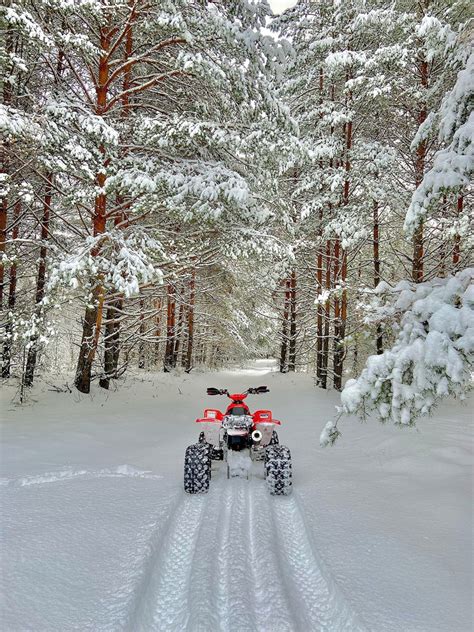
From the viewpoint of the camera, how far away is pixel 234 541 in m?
3.45

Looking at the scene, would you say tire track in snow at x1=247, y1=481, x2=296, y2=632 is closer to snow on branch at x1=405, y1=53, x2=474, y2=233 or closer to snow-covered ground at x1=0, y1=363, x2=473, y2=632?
→ snow-covered ground at x1=0, y1=363, x2=473, y2=632

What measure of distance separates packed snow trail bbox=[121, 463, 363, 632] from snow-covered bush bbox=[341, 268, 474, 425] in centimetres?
142

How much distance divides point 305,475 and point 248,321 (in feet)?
42.9

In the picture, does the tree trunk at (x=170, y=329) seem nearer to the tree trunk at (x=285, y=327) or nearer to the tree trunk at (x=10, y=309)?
the tree trunk at (x=285, y=327)

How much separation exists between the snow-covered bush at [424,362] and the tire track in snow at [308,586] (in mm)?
1346

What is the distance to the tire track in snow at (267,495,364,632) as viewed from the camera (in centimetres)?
248

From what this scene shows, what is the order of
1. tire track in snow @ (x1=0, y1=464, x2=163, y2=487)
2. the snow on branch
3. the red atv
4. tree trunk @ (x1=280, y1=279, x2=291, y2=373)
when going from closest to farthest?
the snow on branch < tire track in snow @ (x1=0, y1=464, x2=163, y2=487) < the red atv < tree trunk @ (x1=280, y1=279, x2=291, y2=373)

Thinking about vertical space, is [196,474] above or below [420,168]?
below

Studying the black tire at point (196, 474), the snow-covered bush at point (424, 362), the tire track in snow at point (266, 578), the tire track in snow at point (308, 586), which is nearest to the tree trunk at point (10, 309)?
the black tire at point (196, 474)

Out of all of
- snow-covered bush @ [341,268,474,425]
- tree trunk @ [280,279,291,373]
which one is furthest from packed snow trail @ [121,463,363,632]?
tree trunk @ [280,279,291,373]

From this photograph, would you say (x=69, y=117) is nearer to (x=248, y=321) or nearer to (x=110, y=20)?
(x=110, y=20)

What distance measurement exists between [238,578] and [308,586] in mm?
552

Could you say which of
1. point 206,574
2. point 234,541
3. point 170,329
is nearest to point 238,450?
point 234,541

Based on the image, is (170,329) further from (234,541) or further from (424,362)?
(424,362)
